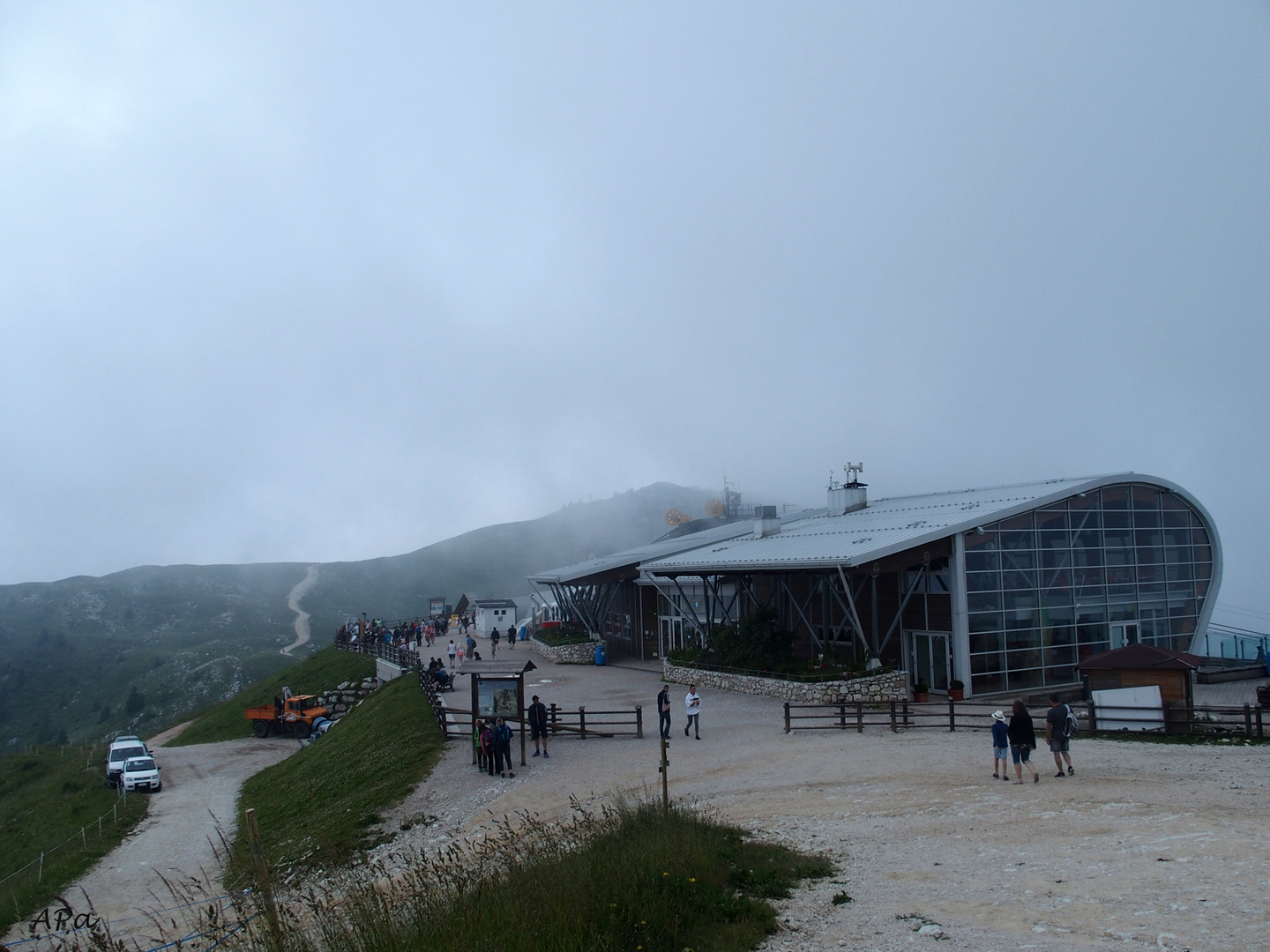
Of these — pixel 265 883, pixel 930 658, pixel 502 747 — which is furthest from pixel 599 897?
pixel 930 658

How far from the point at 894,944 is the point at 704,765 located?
1038cm

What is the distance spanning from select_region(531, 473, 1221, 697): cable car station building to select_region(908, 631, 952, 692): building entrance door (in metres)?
0.05

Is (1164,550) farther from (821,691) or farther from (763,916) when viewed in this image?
(763,916)

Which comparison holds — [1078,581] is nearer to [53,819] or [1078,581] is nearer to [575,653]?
[575,653]

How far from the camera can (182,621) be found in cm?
11162

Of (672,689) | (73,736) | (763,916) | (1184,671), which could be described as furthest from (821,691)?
(73,736)

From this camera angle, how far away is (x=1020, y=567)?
84.6ft

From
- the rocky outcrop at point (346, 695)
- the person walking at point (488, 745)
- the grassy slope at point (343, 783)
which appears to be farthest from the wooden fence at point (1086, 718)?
the rocky outcrop at point (346, 695)

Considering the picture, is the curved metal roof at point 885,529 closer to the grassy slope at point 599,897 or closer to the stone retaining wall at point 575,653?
the stone retaining wall at point 575,653

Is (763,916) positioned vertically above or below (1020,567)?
below

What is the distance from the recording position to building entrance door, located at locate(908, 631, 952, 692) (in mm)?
25453

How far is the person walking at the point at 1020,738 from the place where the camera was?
536 inches

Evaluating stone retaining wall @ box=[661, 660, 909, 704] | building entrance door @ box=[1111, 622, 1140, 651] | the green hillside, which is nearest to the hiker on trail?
stone retaining wall @ box=[661, 660, 909, 704]

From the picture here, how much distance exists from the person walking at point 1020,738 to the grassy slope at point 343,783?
1071 centimetres
